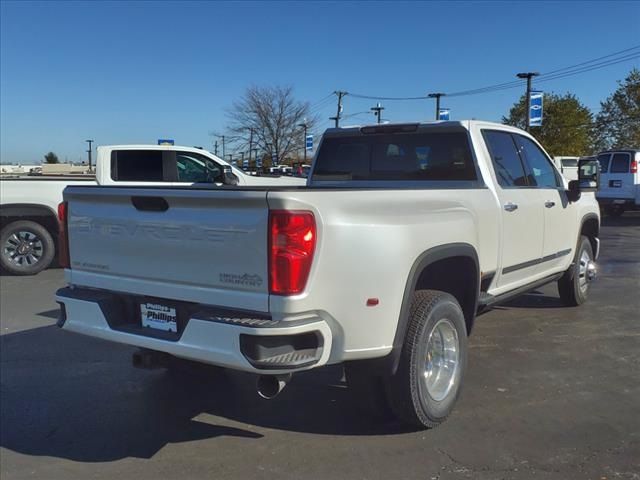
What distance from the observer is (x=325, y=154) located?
5797 mm

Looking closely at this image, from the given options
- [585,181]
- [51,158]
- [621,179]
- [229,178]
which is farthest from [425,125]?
[51,158]

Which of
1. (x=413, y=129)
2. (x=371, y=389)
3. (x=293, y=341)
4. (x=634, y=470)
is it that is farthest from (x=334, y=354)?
(x=413, y=129)

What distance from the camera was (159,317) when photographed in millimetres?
3410

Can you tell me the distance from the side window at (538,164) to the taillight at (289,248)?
327 centimetres

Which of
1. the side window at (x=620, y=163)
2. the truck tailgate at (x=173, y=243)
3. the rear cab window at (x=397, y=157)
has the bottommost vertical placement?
the truck tailgate at (x=173, y=243)

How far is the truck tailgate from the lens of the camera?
300 centimetres

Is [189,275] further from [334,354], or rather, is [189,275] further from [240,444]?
[240,444]

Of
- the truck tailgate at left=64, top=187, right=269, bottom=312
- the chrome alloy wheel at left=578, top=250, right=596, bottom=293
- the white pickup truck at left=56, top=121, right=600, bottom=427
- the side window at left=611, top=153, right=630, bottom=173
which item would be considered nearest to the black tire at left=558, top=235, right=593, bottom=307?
the chrome alloy wheel at left=578, top=250, right=596, bottom=293

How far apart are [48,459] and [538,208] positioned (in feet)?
13.8

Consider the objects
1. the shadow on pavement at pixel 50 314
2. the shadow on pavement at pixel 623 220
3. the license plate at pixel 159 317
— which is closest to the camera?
the license plate at pixel 159 317

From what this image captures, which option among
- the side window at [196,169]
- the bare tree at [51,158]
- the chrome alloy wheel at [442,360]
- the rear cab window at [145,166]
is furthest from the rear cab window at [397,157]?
the bare tree at [51,158]

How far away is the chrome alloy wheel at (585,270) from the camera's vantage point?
6.87 meters

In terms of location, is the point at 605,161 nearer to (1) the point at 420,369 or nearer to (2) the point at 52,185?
(2) the point at 52,185

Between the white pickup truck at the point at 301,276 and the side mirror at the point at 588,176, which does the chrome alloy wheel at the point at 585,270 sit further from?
the white pickup truck at the point at 301,276
